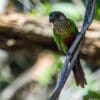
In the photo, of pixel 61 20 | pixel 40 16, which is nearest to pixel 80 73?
pixel 61 20

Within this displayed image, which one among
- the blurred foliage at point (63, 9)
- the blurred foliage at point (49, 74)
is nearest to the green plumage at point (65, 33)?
the blurred foliage at point (63, 9)

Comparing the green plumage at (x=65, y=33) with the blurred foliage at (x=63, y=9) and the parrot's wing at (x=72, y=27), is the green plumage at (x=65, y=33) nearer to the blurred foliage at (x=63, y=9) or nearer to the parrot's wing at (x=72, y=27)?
the parrot's wing at (x=72, y=27)

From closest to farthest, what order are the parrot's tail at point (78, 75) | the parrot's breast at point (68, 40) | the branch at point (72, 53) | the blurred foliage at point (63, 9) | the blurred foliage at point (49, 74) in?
1. the branch at point (72, 53)
2. the parrot's tail at point (78, 75)
3. the parrot's breast at point (68, 40)
4. the blurred foliage at point (63, 9)
5. the blurred foliage at point (49, 74)

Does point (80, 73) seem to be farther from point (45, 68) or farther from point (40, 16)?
point (45, 68)

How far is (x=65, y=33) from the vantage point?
161 centimetres

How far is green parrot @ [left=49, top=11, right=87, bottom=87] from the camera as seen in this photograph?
150 cm

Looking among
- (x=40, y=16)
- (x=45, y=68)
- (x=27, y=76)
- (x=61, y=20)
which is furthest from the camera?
(x=27, y=76)

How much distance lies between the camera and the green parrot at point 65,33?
1500mm

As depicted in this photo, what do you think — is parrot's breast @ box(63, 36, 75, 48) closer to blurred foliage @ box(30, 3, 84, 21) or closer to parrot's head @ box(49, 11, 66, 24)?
parrot's head @ box(49, 11, 66, 24)

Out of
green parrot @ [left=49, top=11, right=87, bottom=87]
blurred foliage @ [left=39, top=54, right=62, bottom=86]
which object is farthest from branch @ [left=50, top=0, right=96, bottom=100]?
blurred foliage @ [left=39, top=54, right=62, bottom=86]

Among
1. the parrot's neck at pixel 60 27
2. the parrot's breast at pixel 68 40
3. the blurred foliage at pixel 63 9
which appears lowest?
the blurred foliage at pixel 63 9

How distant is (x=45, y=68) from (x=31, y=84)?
431 millimetres

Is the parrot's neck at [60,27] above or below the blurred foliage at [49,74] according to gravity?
above

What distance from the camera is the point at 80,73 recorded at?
154 centimetres
